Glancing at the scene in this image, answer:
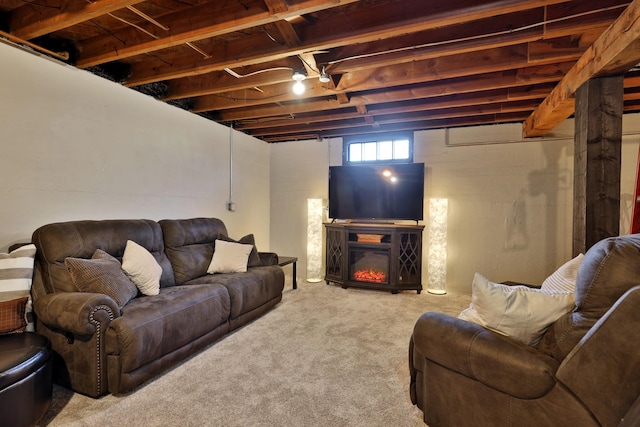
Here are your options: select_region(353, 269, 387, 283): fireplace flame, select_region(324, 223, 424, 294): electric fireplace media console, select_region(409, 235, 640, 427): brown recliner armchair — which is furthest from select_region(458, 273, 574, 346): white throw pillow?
select_region(353, 269, 387, 283): fireplace flame

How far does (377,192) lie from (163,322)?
3244 mm

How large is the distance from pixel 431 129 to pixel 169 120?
3.44 meters

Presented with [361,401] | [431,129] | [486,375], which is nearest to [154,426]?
[361,401]

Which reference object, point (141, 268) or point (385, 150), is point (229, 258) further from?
point (385, 150)

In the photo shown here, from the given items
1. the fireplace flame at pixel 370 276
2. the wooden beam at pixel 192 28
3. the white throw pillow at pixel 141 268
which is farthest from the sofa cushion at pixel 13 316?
the fireplace flame at pixel 370 276

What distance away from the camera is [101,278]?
82.9 inches

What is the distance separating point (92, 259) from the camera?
7.49ft

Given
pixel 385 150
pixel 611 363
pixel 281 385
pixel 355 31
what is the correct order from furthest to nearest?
pixel 385 150
pixel 355 31
pixel 281 385
pixel 611 363

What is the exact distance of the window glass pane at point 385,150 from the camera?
183 inches

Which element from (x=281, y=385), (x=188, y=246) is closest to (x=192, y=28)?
(x=188, y=246)

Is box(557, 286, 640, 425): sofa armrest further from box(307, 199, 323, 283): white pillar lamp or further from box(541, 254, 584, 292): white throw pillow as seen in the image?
box(307, 199, 323, 283): white pillar lamp

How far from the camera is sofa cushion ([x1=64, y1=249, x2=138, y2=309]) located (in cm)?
205

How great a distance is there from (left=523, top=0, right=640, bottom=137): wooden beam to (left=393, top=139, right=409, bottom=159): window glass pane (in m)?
1.71

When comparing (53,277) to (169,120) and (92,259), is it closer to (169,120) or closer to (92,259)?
(92,259)
